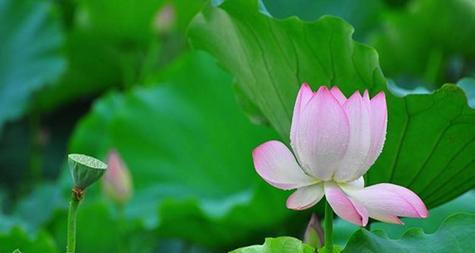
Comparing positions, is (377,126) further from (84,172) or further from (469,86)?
(469,86)

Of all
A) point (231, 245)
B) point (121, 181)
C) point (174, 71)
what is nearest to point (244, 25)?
point (121, 181)

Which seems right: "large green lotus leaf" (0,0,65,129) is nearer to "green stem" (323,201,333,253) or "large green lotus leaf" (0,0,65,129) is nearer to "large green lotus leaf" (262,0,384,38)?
"large green lotus leaf" (262,0,384,38)

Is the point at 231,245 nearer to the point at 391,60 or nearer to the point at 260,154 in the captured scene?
the point at 391,60

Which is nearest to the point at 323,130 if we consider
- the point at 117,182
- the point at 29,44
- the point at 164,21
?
the point at 117,182

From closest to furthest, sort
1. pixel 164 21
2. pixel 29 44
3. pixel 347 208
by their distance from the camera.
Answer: pixel 347 208, pixel 164 21, pixel 29 44

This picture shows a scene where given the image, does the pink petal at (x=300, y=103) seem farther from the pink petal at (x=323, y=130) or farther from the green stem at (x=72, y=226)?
the green stem at (x=72, y=226)

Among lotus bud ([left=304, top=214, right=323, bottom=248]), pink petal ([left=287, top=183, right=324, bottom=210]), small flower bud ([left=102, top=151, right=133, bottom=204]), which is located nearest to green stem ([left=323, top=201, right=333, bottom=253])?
pink petal ([left=287, top=183, right=324, bottom=210])

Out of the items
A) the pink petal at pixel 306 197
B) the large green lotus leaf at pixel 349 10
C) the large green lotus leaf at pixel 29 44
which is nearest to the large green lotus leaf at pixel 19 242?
the pink petal at pixel 306 197
